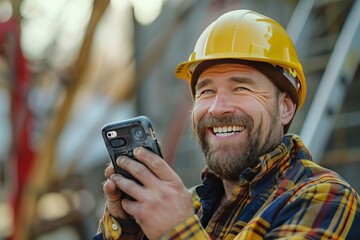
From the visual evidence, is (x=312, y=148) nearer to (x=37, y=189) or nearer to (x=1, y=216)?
(x=37, y=189)

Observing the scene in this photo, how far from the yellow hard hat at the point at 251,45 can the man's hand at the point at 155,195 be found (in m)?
0.55

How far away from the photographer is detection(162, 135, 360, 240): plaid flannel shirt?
1.85 metres

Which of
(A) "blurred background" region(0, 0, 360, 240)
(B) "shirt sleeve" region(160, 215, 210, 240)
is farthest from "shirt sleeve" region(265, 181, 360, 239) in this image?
(A) "blurred background" region(0, 0, 360, 240)

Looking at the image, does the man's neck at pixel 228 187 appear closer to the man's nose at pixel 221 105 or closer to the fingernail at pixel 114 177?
the man's nose at pixel 221 105

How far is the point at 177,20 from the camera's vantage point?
7.23 m

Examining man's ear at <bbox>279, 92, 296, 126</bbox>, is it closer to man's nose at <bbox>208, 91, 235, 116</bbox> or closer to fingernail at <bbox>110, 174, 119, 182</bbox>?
man's nose at <bbox>208, 91, 235, 116</bbox>

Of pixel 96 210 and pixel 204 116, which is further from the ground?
pixel 204 116

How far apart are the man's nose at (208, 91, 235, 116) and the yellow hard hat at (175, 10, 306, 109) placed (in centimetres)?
13

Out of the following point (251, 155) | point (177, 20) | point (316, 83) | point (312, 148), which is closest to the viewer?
point (251, 155)

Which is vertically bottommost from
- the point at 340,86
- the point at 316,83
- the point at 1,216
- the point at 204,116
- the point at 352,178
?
the point at 1,216

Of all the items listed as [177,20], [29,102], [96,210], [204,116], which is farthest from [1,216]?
[204,116]

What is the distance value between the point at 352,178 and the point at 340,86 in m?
2.09

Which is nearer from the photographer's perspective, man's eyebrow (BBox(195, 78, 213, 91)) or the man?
the man

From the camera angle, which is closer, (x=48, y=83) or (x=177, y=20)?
(x=177, y=20)
